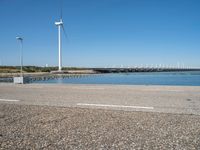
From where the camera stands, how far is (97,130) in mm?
6410

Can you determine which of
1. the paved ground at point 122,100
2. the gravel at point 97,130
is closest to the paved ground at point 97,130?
the gravel at point 97,130

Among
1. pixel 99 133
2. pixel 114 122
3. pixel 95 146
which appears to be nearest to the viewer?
pixel 95 146

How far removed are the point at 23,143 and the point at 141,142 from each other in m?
2.63

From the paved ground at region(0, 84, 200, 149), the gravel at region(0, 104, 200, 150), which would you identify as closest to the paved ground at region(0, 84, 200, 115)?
the paved ground at region(0, 84, 200, 149)

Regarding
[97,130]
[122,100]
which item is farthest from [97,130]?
[122,100]

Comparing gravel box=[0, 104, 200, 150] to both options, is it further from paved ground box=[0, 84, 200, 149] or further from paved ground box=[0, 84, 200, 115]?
paved ground box=[0, 84, 200, 115]

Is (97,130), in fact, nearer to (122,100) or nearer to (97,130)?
(97,130)

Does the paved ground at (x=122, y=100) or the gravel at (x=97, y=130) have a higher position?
the gravel at (x=97, y=130)

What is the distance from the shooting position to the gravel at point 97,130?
527cm

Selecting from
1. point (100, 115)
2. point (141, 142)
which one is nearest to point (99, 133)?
point (141, 142)

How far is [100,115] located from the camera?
846 centimetres

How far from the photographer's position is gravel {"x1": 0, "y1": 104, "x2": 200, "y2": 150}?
5.27m

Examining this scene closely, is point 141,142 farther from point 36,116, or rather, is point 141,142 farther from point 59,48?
point 59,48

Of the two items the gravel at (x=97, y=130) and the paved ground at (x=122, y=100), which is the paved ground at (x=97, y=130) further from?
the paved ground at (x=122, y=100)
